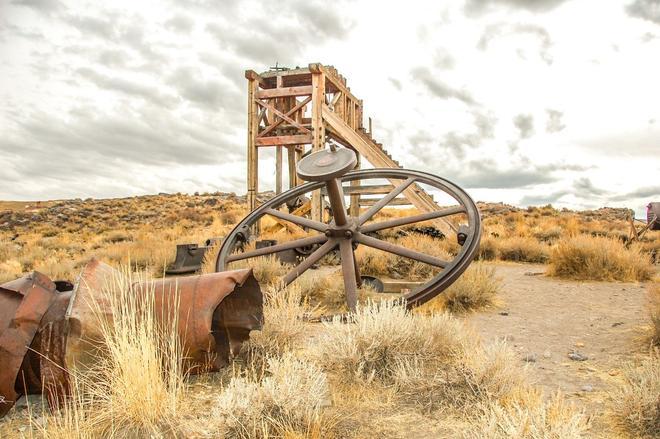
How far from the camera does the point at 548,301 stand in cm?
563

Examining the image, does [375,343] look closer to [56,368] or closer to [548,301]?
[56,368]

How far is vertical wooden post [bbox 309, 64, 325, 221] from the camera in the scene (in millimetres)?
11219

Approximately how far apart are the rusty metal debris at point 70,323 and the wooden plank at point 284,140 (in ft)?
28.9

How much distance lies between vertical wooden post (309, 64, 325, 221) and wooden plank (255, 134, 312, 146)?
34 centimetres

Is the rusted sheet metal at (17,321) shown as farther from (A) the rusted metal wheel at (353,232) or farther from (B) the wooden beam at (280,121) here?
(B) the wooden beam at (280,121)

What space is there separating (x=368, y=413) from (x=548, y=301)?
12.9ft

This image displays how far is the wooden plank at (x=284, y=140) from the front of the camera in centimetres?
1165

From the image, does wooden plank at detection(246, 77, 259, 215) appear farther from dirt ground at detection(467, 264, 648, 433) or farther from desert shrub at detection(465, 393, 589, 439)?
desert shrub at detection(465, 393, 589, 439)

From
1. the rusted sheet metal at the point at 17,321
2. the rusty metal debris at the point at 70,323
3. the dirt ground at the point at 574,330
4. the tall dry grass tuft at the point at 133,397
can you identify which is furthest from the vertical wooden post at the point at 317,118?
the tall dry grass tuft at the point at 133,397

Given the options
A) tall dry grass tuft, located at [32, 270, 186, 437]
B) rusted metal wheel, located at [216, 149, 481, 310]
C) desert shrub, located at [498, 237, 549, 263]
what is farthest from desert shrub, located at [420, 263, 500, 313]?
desert shrub, located at [498, 237, 549, 263]

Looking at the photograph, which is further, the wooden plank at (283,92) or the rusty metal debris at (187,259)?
the wooden plank at (283,92)

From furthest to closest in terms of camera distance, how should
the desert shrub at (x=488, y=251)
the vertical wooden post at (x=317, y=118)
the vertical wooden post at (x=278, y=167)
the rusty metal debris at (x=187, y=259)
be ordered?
the vertical wooden post at (x=278, y=167)
the vertical wooden post at (x=317, y=118)
the desert shrub at (x=488, y=251)
the rusty metal debris at (x=187, y=259)

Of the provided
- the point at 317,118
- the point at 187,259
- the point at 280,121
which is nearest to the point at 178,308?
the point at 187,259

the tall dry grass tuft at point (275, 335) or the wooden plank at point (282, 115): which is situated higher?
the wooden plank at point (282, 115)
